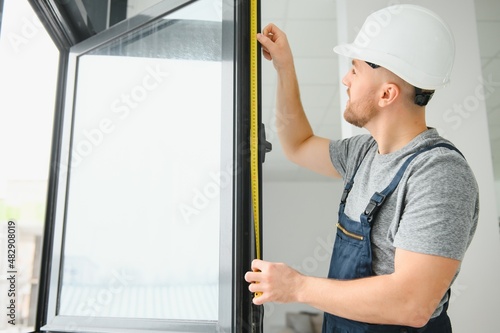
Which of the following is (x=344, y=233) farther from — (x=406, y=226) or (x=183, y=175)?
(x=183, y=175)

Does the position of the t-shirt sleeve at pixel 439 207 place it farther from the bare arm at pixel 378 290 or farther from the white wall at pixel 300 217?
the white wall at pixel 300 217

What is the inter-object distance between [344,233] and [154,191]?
2.28 ft

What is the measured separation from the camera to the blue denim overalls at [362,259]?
1069mm

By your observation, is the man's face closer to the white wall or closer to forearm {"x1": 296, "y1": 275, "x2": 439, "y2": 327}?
forearm {"x1": 296, "y1": 275, "x2": 439, "y2": 327}

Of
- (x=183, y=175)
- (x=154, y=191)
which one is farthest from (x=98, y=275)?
(x=183, y=175)

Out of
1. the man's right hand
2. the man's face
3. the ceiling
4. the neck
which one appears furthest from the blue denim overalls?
the ceiling

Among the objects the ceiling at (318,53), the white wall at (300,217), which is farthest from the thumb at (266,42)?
the white wall at (300,217)

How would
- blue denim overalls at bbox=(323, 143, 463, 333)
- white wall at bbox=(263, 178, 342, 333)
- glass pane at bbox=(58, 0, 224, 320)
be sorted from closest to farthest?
blue denim overalls at bbox=(323, 143, 463, 333) → glass pane at bbox=(58, 0, 224, 320) → white wall at bbox=(263, 178, 342, 333)

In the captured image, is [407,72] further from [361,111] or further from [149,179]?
[149,179]

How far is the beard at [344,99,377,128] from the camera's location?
1.21 metres

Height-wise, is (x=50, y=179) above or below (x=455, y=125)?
below

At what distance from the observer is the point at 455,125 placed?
86.1 inches

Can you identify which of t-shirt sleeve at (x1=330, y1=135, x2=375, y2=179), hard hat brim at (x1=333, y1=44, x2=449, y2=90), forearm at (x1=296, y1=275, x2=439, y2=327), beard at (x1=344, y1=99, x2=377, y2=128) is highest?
hard hat brim at (x1=333, y1=44, x2=449, y2=90)

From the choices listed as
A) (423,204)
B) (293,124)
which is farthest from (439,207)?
(293,124)
